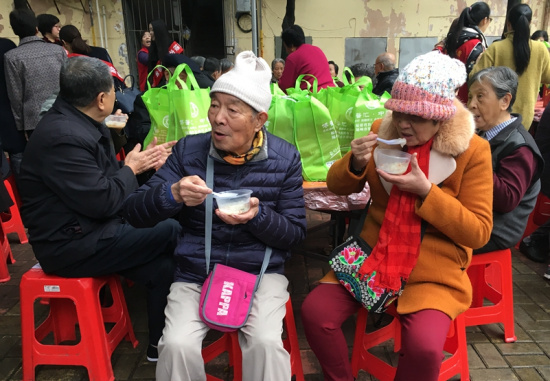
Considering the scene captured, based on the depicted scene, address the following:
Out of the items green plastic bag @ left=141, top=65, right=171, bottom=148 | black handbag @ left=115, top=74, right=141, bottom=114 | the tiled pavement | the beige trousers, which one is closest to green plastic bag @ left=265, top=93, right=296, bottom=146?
green plastic bag @ left=141, top=65, right=171, bottom=148

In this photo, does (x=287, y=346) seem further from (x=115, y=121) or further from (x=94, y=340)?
(x=115, y=121)

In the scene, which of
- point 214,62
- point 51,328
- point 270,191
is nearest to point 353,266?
point 270,191

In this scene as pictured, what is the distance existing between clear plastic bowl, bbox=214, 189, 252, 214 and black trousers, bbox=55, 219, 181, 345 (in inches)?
31.0

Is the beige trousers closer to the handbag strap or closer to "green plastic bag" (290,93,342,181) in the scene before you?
the handbag strap

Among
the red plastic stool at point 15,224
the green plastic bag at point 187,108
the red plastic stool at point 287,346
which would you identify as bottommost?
the red plastic stool at point 15,224

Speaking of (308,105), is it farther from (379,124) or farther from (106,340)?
(106,340)

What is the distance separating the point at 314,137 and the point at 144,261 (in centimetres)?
125

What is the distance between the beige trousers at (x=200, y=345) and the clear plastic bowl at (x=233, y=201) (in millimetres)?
471

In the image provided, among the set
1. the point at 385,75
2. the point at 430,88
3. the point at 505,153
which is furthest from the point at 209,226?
the point at 385,75

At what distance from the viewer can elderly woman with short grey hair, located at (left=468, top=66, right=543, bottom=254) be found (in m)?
2.21

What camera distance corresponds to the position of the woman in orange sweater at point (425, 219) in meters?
1.72

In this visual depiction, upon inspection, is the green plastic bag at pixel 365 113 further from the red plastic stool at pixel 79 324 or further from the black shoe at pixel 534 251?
the black shoe at pixel 534 251

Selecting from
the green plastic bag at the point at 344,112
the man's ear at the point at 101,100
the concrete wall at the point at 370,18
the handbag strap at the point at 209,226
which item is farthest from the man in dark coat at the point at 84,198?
the concrete wall at the point at 370,18

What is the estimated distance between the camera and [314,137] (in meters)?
2.60
